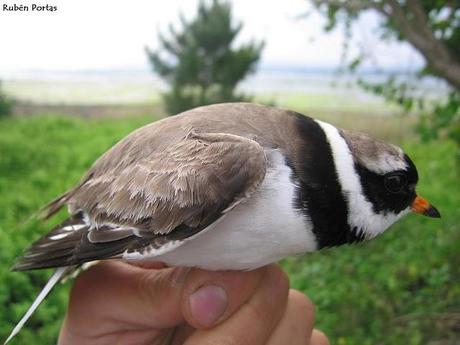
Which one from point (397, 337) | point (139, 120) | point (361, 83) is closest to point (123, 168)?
point (397, 337)

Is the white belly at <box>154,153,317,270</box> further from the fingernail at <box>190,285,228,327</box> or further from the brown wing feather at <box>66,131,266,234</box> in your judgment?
the fingernail at <box>190,285,228,327</box>

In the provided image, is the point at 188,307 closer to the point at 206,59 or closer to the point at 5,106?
the point at 5,106

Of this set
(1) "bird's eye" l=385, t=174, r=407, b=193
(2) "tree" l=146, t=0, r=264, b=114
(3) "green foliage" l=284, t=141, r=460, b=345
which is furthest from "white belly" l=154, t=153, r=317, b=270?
(2) "tree" l=146, t=0, r=264, b=114

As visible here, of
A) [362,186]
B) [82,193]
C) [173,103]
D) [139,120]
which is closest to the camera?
[362,186]

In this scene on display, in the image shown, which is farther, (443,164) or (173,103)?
(173,103)

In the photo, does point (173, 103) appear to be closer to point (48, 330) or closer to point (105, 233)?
point (48, 330)
